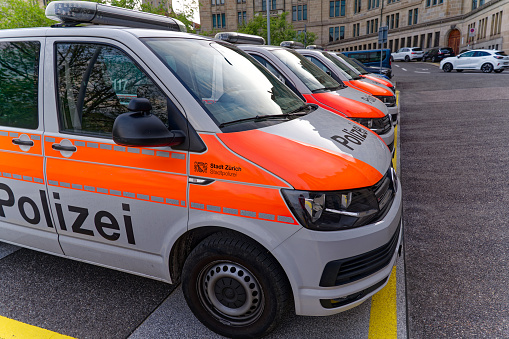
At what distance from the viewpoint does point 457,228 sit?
4.12 meters

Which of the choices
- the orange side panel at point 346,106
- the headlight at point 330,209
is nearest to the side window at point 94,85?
the headlight at point 330,209

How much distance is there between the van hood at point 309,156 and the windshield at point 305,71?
11.2ft

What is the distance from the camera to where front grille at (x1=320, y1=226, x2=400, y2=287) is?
220 centimetres

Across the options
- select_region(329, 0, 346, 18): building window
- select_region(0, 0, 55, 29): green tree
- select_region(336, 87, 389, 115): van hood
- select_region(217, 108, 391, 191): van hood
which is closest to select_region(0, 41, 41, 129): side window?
select_region(217, 108, 391, 191): van hood

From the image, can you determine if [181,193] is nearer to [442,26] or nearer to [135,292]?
[135,292]

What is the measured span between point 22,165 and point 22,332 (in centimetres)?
117

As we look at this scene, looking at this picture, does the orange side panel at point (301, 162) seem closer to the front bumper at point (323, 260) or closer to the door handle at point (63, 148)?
the front bumper at point (323, 260)

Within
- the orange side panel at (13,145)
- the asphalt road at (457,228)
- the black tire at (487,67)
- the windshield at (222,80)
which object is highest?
the windshield at (222,80)

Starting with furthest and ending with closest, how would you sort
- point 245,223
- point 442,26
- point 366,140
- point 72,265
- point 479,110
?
point 442,26, point 479,110, point 72,265, point 366,140, point 245,223

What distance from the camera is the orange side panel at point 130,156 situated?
2.40m

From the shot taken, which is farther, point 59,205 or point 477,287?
point 477,287

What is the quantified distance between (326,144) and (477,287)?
1753mm

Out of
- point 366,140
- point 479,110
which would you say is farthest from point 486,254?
point 479,110

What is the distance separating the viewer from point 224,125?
2.43 meters
